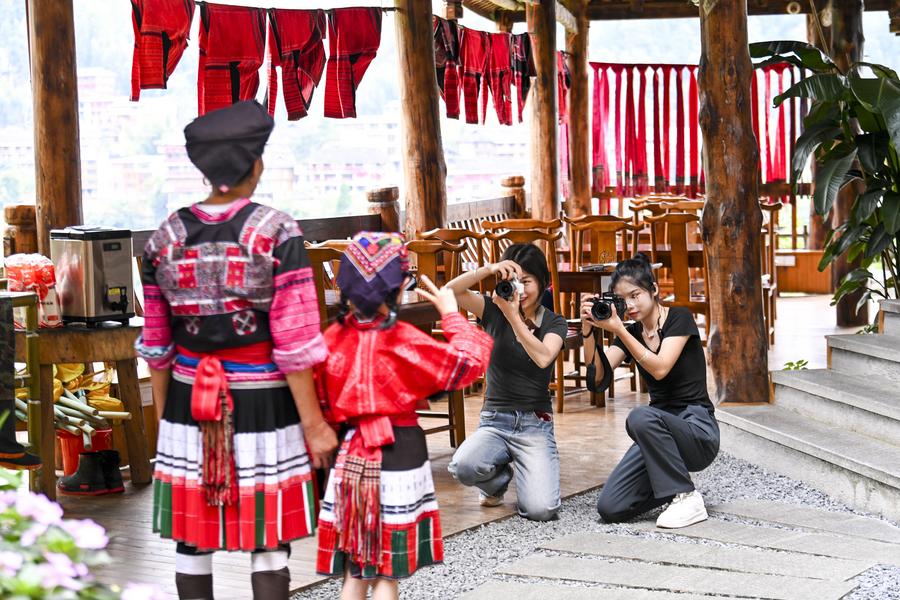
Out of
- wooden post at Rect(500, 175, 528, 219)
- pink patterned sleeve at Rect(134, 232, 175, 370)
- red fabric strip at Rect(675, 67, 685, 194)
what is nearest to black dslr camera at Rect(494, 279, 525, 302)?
pink patterned sleeve at Rect(134, 232, 175, 370)

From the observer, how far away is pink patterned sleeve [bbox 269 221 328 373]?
243 centimetres

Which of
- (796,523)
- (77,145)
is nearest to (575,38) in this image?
(77,145)

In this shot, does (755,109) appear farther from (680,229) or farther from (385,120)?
(680,229)

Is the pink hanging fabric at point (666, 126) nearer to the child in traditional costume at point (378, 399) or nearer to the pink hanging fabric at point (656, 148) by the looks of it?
the pink hanging fabric at point (656, 148)

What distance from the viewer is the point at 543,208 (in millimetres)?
9688

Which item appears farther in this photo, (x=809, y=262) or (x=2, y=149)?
(x=809, y=262)

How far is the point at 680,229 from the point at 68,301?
12.2ft

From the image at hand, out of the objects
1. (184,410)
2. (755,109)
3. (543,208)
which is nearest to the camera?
(184,410)

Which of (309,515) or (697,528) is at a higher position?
(309,515)

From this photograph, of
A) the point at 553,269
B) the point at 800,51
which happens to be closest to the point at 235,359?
the point at 553,269

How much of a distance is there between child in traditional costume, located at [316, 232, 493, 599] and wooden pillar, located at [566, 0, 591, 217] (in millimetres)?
8264

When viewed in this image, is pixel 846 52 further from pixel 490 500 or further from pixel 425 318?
pixel 490 500

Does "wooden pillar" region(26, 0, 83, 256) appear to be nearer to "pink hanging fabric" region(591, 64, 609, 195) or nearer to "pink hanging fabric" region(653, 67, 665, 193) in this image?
"pink hanging fabric" region(591, 64, 609, 195)

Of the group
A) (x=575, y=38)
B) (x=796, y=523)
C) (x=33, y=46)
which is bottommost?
(x=796, y=523)
